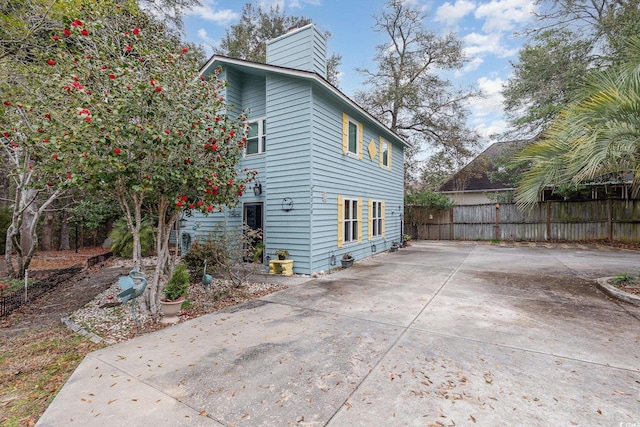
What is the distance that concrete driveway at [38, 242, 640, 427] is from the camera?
2211mm

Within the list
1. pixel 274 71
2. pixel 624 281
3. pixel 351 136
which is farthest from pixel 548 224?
pixel 274 71

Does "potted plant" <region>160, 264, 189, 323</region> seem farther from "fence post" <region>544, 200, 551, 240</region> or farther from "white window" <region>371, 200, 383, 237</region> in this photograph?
"fence post" <region>544, 200, 551, 240</region>

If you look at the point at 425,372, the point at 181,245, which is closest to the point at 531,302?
the point at 425,372

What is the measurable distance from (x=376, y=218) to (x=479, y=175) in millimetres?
10415

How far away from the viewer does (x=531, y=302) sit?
496 cm

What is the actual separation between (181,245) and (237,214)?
3171mm

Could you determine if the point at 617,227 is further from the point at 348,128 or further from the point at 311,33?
the point at 311,33

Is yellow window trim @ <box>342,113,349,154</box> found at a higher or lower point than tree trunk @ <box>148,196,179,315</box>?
higher

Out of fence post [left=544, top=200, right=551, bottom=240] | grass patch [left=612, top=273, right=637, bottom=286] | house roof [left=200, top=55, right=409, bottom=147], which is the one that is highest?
house roof [left=200, top=55, right=409, bottom=147]

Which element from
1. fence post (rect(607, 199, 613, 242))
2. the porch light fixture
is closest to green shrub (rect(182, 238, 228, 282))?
the porch light fixture

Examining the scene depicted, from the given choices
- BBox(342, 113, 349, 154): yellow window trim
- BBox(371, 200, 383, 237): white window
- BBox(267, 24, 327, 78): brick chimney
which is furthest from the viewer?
BBox(371, 200, 383, 237): white window

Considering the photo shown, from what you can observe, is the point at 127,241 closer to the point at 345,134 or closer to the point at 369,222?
the point at 345,134

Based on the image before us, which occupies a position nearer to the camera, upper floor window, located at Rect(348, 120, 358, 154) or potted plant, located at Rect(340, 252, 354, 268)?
potted plant, located at Rect(340, 252, 354, 268)

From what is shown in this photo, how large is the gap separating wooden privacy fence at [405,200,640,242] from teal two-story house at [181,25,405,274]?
317 inches
